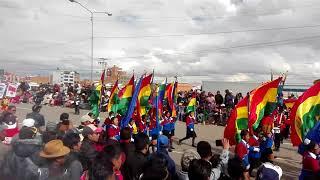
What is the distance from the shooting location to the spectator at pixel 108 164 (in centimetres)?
393

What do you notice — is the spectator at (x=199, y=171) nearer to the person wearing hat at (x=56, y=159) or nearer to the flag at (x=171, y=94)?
the person wearing hat at (x=56, y=159)

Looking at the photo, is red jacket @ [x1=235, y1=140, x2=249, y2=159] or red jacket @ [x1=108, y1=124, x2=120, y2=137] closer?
red jacket @ [x1=235, y1=140, x2=249, y2=159]

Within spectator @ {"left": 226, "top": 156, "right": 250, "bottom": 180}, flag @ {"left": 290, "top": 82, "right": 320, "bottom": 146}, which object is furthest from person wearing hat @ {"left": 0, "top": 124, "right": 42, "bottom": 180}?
flag @ {"left": 290, "top": 82, "right": 320, "bottom": 146}

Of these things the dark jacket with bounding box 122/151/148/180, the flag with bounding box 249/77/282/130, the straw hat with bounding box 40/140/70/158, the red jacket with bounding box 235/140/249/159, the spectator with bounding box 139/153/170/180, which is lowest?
the red jacket with bounding box 235/140/249/159

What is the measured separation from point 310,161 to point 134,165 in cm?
325

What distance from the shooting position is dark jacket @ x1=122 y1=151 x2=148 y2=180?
17.4 ft

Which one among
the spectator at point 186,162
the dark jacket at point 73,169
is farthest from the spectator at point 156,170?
the dark jacket at point 73,169

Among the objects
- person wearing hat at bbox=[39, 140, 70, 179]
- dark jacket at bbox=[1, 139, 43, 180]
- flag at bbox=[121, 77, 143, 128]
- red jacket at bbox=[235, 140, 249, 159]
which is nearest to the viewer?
person wearing hat at bbox=[39, 140, 70, 179]

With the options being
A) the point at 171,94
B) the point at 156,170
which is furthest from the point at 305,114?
the point at 171,94

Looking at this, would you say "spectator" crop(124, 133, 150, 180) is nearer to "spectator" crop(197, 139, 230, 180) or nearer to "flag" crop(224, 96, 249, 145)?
"spectator" crop(197, 139, 230, 180)

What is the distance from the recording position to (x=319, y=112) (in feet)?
27.1

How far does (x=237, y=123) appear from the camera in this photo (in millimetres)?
8633

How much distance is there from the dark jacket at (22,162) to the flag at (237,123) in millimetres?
4540

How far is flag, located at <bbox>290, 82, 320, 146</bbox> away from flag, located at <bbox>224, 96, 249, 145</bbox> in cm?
94
